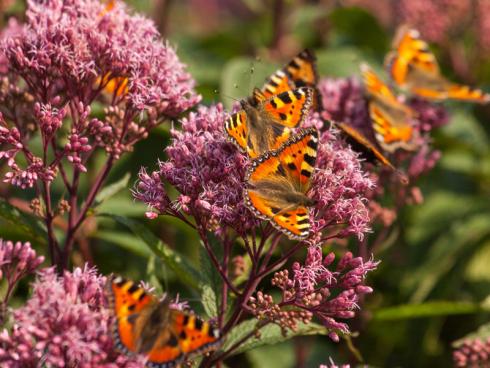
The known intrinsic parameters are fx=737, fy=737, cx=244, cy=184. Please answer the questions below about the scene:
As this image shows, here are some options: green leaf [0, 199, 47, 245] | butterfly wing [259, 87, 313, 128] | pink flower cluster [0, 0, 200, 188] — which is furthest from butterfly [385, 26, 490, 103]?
green leaf [0, 199, 47, 245]

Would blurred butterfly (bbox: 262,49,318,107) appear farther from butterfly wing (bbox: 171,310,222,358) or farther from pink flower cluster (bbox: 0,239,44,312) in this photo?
butterfly wing (bbox: 171,310,222,358)

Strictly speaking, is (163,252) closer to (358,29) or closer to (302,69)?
(302,69)

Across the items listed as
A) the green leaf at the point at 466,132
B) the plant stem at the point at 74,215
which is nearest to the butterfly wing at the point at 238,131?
the plant stem at the point at 74,215

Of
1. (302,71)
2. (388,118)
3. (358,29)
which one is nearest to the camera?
(302,71)

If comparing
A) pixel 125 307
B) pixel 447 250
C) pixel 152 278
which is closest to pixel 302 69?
pixel 152 278

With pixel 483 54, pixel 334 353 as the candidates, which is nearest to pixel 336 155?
pixel 334 353
